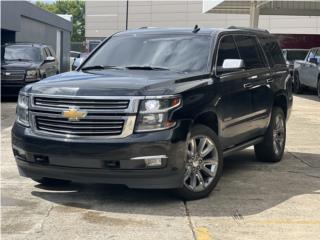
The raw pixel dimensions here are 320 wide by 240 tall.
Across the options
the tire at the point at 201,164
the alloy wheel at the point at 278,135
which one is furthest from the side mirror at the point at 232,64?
the alloy wheel at the point at 278,135

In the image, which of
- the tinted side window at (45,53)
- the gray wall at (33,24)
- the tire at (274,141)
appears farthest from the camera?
the gray wall at (33,24)

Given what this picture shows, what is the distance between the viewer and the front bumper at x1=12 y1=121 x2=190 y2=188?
5.55 metres

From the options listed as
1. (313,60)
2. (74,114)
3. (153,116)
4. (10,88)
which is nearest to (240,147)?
(153,116)

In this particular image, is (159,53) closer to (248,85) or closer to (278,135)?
(248,85)

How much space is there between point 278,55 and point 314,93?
14714mm

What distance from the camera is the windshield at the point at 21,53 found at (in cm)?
1747

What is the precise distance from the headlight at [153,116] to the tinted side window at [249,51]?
89.5 inches

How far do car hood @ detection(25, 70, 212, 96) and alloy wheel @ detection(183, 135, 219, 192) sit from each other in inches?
24.0

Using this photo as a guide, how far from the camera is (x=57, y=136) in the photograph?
579 centimetres

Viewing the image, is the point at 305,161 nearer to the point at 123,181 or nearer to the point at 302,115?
the point at 123,181

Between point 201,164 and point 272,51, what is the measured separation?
3.13m


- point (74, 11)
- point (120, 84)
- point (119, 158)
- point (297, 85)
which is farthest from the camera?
point (74, 11)

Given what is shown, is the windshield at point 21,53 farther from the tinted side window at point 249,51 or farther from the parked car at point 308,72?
the tinted side window at point 249,51

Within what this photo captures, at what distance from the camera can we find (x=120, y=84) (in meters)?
5.79
